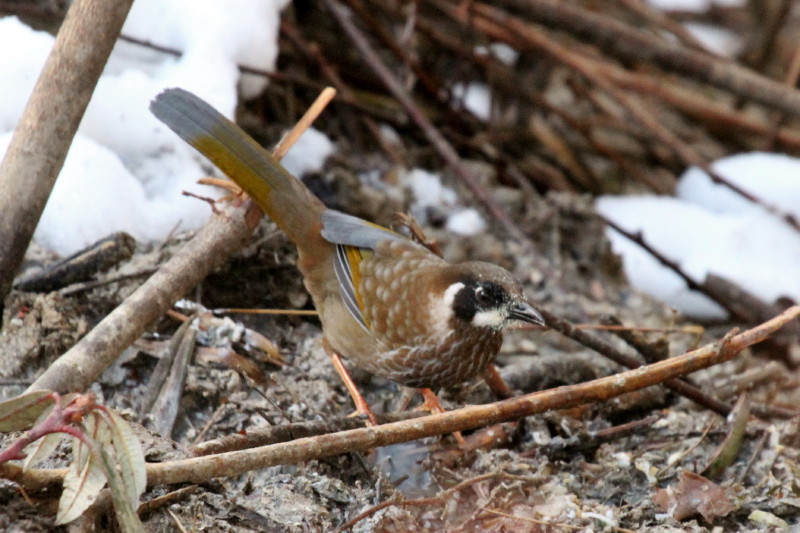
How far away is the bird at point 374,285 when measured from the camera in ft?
10.9

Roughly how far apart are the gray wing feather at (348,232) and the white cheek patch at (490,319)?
549 mm

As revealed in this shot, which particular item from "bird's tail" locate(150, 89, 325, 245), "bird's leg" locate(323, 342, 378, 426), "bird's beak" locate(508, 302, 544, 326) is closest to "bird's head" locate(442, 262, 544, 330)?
"bird's beak" locate(508, 302, 544, 326)

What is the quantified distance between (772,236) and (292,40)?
306cm

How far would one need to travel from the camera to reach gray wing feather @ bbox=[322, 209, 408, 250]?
11.9ft

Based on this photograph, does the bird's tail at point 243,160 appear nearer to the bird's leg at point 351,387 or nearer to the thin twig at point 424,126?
the bird's leg at point 351,387

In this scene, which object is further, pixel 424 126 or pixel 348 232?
pixel 424 126

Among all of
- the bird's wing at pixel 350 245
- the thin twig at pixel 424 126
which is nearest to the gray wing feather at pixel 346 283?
the bird's wing at pixel 350 245

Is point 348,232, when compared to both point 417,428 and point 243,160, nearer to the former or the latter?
point 243,160

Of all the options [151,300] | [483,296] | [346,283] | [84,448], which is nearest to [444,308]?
[483,296]

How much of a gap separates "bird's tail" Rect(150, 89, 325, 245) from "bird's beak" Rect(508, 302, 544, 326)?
0.87 meters

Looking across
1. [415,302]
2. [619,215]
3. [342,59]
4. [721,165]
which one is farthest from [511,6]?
[415,302]

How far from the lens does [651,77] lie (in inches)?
276

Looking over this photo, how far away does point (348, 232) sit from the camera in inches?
143

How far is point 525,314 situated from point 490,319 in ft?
→ 0.45
